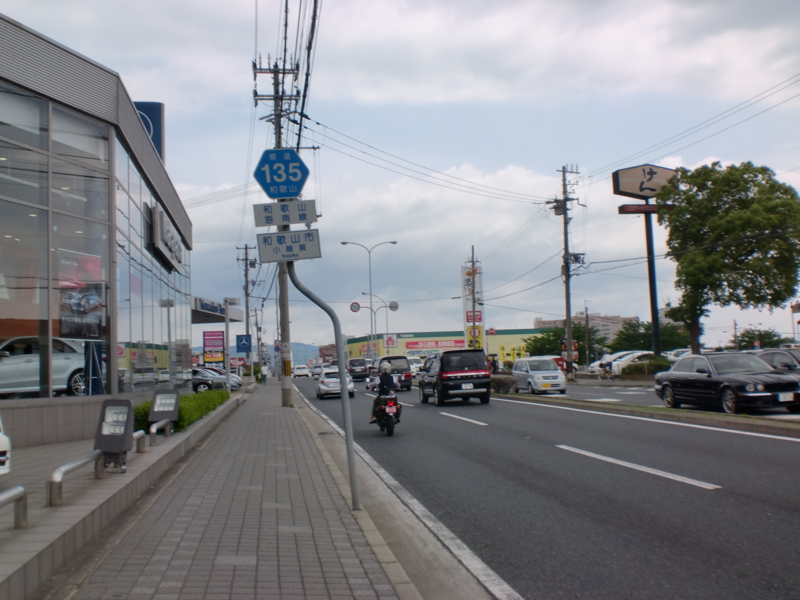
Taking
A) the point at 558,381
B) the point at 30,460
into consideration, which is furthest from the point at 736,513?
the point at 558,381

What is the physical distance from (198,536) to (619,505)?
4391 millimetres

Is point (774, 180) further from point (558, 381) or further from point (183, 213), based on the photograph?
point (183, 213)

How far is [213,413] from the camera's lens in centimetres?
1711

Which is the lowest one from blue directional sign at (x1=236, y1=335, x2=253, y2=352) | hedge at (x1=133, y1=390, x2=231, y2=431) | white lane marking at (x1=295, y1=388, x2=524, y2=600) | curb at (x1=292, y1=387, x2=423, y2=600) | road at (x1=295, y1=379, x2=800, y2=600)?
white lane marking at (x1=295, y1=388, x2=524, y2=600)

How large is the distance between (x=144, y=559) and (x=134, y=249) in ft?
43.4

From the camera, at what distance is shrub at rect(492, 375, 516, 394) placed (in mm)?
29188

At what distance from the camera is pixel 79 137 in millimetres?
14078

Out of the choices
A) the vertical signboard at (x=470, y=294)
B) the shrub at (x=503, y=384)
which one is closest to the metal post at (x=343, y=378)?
the shrub at (x=503, y=384)

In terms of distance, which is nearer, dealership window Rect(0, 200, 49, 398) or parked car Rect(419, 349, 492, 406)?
dealership window Rect(0, 200, 49, 398)

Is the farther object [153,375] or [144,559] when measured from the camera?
[153,375]

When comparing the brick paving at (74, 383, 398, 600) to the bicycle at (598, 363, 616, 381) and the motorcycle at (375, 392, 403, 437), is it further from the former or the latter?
the bicycle at (598, 363, 616, 381)

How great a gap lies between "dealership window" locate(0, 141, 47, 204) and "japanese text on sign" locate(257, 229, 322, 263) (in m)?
7.32

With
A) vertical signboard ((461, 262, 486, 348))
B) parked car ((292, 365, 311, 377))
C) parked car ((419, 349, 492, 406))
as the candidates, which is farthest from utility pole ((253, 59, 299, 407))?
parked car ((292, 365, 311, 377))

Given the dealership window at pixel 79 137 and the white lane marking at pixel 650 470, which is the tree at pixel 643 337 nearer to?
the white lane marking at pixel 650 470
